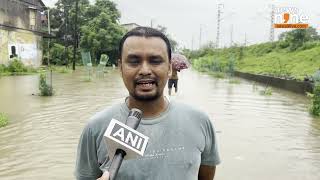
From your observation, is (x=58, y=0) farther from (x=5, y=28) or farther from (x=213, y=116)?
(x=213, y=116)

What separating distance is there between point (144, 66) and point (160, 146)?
0.35m

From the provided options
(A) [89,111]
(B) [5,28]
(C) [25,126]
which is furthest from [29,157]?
(B) [5,28]

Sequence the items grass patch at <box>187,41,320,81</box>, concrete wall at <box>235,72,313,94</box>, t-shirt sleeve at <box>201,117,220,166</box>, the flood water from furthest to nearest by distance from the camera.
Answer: grass patch at <box>187,41,320,81</box>, concrete wall at <box>235,72,313,94</box>, the flood water, t-shirt sleeve at <box>201,117,220,166</box>

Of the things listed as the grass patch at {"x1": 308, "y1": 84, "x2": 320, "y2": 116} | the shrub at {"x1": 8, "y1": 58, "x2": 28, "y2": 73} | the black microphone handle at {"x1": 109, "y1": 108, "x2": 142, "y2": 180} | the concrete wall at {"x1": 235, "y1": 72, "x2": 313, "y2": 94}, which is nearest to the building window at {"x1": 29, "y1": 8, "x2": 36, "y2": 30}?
the shrub at {"x1": 8, "y1": 58, "x2": 28, "y2": 73}

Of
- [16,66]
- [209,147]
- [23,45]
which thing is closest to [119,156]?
[209,147]

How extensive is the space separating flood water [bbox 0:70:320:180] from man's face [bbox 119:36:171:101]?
3.90m

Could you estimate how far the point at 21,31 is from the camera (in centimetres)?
3422

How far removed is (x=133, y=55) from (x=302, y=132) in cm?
847

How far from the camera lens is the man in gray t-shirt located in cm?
186

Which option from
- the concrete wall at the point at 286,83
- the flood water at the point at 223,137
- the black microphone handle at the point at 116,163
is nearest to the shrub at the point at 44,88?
the flood water at the point at 223,137

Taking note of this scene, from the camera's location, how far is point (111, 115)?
1.97 metres

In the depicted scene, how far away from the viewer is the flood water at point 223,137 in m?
6.40

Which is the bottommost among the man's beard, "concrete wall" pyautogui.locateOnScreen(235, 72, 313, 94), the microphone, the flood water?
the flood water

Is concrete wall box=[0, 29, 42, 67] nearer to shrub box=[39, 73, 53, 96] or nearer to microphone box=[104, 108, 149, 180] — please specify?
shrub box=[39, 73, 53, 96]
